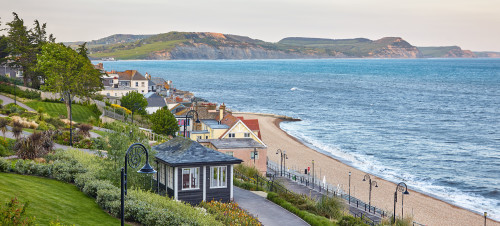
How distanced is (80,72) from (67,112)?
6.66 meters

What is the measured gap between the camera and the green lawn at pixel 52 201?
20.7 m

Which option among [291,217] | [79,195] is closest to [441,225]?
[291,217]

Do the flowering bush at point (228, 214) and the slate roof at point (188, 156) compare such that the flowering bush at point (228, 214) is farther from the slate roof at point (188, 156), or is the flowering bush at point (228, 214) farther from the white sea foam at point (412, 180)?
the white sea foam at point (412, 180)

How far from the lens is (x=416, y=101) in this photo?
503 feet

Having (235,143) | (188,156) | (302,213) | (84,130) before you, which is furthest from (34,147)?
(235,143)

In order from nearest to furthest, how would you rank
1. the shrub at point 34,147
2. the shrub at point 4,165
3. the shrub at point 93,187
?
the shrub at point 93,187 → the shrub at point 4,165 → the shrub at point 34,147

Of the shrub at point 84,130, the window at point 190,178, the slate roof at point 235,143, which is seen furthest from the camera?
the slate roof at point 235,143

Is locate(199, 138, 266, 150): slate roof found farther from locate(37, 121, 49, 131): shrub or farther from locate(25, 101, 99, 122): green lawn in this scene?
locate(25, 101, 99, 122): green lawn

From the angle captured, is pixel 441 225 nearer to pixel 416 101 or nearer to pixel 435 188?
pixel 435 188

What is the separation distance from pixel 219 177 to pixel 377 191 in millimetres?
30293

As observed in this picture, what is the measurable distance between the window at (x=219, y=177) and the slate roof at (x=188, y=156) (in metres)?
0.73

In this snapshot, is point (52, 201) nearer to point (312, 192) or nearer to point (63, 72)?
point (312, 192)

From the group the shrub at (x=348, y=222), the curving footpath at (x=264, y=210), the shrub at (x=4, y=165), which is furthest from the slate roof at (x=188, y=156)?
the shrub at (x=4, y=165)

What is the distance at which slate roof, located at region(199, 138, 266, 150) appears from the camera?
177 feet
